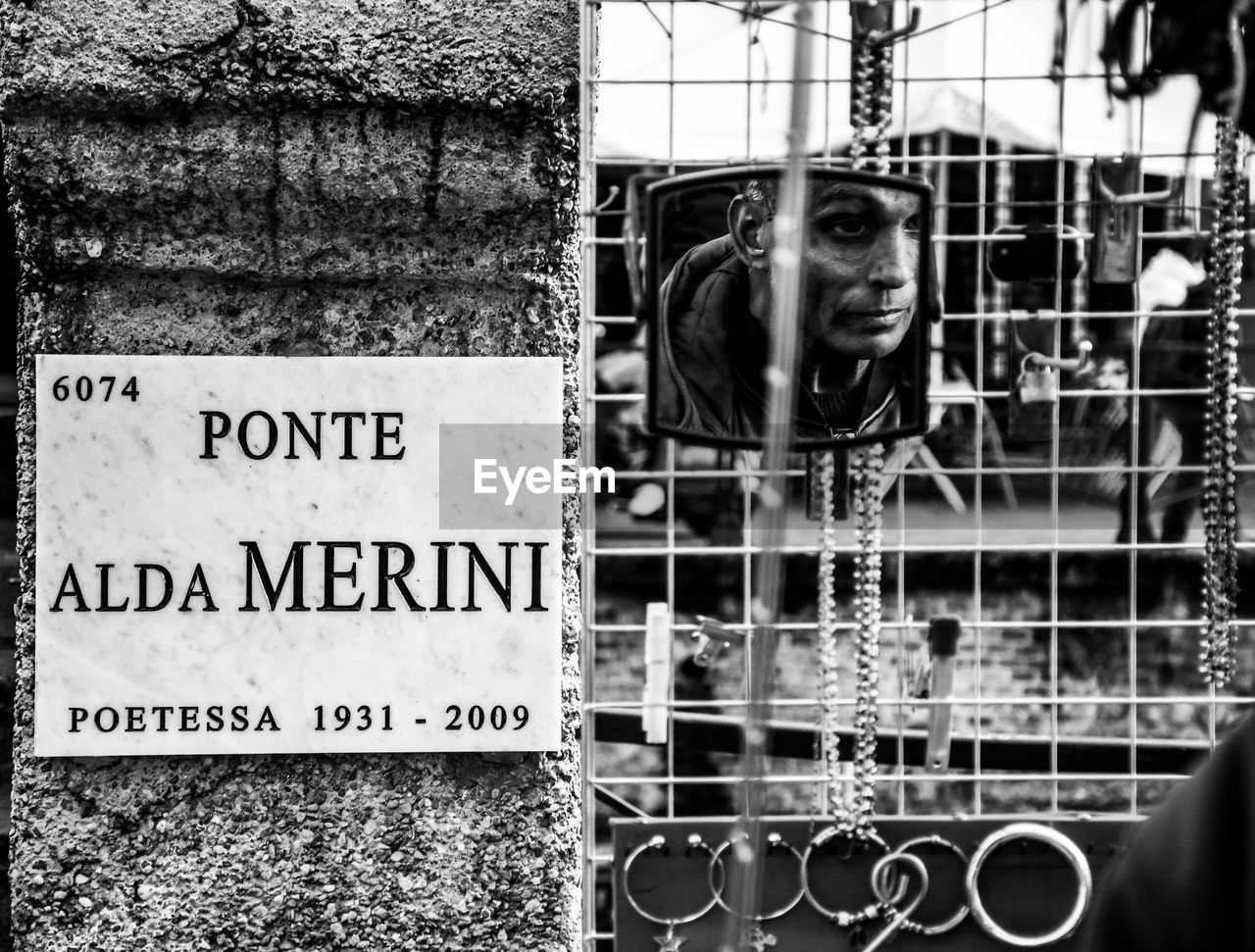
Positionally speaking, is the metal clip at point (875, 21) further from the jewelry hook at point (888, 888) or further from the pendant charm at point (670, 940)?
the pendant charm at point (670, 940)

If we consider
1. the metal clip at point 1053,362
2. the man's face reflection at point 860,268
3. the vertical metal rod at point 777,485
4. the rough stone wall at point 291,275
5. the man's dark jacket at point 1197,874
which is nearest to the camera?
the man's dark jacket at point 1197,874

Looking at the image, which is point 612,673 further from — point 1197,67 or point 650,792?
point 1197,67

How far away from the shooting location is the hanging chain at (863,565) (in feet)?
5.59

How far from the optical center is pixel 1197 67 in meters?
1.56

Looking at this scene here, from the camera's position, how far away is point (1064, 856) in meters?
1.91

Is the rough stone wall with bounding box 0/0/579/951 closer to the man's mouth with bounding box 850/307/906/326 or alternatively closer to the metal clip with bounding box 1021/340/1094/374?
the man's mouth with bounding box 850/307/906/326

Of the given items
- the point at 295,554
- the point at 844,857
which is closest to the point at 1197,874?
the point at 295,554

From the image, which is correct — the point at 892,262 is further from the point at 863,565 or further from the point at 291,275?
the point at 291,275

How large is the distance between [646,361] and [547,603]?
0.31m

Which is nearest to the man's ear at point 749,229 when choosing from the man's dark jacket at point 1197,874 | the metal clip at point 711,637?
the metal clip at point 711,637

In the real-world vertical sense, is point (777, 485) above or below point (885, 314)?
below

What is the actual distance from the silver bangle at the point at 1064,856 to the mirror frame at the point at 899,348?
70cm

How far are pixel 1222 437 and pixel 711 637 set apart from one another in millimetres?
792

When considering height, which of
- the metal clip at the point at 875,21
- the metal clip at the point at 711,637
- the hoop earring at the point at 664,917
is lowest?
the hoop earring at the point at 664,917
